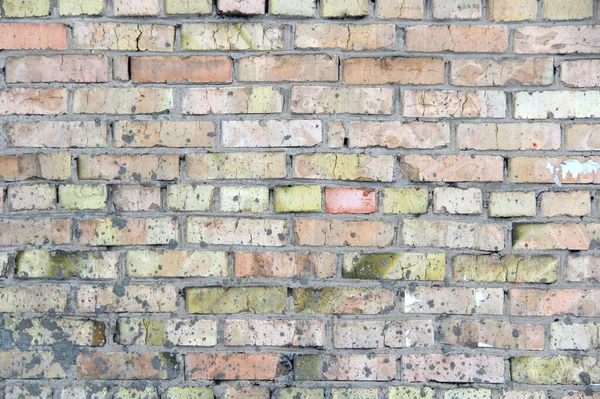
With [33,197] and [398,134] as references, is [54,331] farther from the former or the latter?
[398,134]

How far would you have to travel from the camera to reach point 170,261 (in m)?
1.88

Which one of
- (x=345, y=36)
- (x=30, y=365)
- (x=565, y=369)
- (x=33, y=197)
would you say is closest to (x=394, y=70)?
(x=345, y=36)

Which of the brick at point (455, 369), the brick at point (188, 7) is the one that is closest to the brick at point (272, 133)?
the brick at point (188, 7)

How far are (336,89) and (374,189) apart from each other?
301 mm

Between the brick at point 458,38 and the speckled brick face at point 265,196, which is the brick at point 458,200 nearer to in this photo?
the speckled brick face at point 265,196

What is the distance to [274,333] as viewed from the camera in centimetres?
Result: 188

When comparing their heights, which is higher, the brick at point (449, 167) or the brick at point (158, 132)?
the brick at point (158, 132)

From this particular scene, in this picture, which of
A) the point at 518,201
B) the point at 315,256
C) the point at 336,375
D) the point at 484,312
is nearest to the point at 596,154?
the point at 518,201

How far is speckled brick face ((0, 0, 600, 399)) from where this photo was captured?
6.17 ft

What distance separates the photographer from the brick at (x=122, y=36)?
1.89 metres

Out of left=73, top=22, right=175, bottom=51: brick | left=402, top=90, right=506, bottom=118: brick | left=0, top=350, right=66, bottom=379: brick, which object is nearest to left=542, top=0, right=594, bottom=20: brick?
left=402, top=90, right=506, bottom=118: brick

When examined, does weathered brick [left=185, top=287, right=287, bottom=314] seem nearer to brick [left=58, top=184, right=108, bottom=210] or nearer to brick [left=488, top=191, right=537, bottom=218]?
brick [left=58, top=184, right=108, bottom=210]

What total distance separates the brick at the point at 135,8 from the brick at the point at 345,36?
1.34 feet

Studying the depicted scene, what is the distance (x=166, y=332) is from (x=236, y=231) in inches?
13.6
